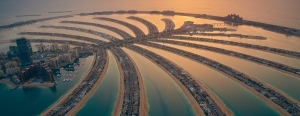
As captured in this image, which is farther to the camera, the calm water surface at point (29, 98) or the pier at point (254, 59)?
the pier at point (254, 59)

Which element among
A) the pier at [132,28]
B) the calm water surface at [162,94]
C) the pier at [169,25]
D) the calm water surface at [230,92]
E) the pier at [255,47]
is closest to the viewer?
the calm water surface at [230,92]

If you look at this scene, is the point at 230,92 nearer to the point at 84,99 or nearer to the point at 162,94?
the point at 162,94

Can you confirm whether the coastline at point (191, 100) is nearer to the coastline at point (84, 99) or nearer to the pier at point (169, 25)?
the coastline at point (84, 99)

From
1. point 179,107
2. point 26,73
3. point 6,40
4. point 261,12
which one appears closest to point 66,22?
point 6,40

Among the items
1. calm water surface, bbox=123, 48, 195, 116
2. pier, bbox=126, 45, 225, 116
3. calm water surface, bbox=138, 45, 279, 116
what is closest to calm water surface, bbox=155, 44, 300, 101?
calm water surface, bbox=138, 45, 279, 116

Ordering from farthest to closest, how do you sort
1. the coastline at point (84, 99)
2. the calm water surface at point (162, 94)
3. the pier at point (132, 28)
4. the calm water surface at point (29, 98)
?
the pier at point (132, 28), the calm water surface at point (29, 98), the calm water surface at point (162, 94), the coastline at point (84, 99)

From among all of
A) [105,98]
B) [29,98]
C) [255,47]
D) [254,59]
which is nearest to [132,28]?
[255,47]

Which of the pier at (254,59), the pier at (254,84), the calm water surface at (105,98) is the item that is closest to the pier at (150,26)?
the pier at (254,59)

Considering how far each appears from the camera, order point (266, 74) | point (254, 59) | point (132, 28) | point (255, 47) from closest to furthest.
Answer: point (266, 74) → point (254, 59) → point (255, 47) → point (132, 28)

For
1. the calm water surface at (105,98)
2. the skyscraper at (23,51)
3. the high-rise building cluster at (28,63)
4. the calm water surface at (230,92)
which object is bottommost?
the calm water surface at (230,92)

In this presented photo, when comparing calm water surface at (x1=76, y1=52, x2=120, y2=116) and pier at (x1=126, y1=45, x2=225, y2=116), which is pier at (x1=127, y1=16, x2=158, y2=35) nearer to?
pier at (x1=126, y1=45, x2=225, y2=116)

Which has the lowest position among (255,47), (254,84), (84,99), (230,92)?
(230,92)
